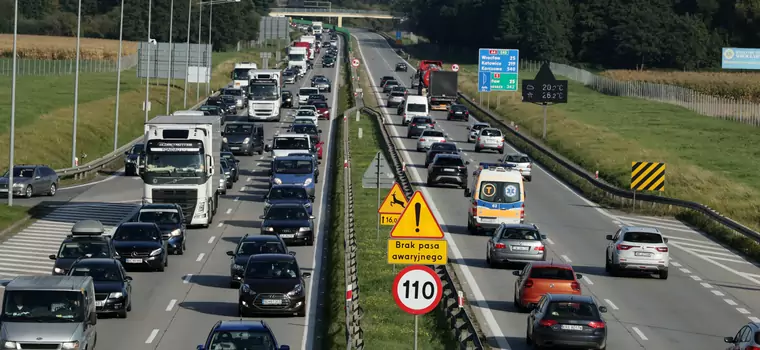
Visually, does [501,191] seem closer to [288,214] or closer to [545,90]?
[288,214]

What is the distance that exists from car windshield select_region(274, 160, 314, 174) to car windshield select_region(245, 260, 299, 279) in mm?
24893

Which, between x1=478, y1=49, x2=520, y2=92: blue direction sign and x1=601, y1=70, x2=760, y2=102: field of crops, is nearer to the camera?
x1=478, y1=49, x2=520, y2=92: blue direction sign

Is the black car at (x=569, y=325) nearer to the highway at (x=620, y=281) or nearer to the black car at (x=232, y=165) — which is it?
the highway at (x=620, y=281)

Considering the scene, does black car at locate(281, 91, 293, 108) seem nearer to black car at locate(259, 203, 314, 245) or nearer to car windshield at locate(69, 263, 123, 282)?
black car at locate(259, 203, 314, 245)

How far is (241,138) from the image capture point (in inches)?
2921

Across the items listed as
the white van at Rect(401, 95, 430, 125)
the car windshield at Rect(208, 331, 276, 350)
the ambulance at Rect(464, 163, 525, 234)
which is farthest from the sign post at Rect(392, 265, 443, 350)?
the white van at Rect(401, 95, 430, 125)

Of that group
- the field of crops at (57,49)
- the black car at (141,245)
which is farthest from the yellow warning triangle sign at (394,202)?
the field of crops at (57,49)

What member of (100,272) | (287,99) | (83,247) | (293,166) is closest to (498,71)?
(287,99)

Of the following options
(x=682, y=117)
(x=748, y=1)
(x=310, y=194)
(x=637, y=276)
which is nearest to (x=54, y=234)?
(x=310, y=194)

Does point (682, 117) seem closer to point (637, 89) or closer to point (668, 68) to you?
point (637, 89)

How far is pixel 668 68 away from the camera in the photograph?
170 m

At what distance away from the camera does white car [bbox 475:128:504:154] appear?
7638cm

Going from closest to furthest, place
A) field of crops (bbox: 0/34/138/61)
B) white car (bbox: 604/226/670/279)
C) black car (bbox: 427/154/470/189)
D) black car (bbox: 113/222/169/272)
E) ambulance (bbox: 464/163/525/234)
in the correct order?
1. black car (bbox: 113/222/169/272)
2. white car (bbox: 604/226/670/279)
3. ambulance (bbox: 464/163/525/234)
4. black car (bbox: 427/154/470/189)
5. field of crops (bbox: 0/34/138/61)

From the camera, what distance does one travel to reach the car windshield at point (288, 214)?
145ft
